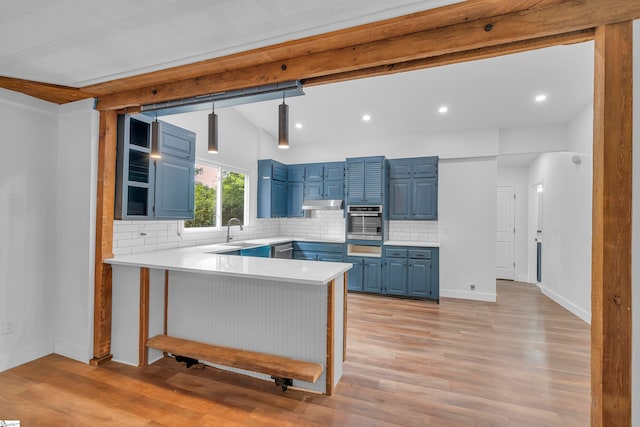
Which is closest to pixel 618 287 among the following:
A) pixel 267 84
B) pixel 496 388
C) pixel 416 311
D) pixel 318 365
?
pixel 496 388

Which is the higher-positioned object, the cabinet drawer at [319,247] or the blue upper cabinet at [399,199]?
the blue upper cabinet at [399,199]

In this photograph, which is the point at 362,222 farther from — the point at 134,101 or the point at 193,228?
the point at 134,101

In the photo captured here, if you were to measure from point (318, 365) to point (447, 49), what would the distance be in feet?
7.56

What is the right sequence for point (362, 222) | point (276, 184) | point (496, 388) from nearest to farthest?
point (496, 388), point (362, 222), point (276, 184)

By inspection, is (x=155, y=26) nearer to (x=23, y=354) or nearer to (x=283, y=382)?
(x=283, y=382)

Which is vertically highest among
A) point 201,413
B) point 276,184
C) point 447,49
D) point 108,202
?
point 447,49

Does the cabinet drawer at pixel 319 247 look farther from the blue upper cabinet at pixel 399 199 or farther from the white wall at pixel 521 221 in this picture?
the white wall at pixel 521 221

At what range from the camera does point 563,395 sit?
2.30 metres

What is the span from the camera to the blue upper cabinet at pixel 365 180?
5203 mm

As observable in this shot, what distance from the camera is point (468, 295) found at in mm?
5031

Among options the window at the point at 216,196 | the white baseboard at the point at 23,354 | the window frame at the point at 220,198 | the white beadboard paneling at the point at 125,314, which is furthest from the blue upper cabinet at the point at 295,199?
the white baseboard at the point at 23,354

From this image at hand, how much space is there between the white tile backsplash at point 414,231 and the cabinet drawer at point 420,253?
548mm

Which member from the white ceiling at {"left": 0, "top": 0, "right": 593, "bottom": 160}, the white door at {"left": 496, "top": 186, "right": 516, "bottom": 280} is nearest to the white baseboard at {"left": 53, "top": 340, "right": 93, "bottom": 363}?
the white ceiling at {"left": 0, "top": 0, "right": 593, "bottom": 160}

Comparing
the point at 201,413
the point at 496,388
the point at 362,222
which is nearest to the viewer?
the point at 201,413
